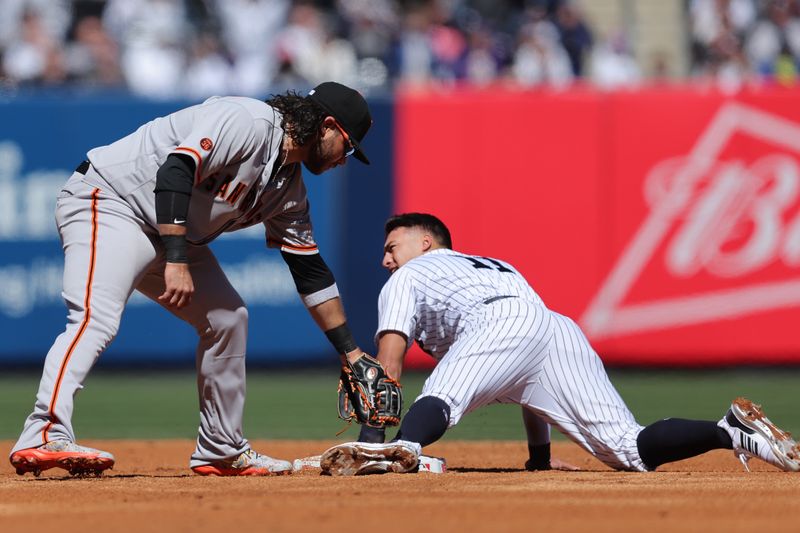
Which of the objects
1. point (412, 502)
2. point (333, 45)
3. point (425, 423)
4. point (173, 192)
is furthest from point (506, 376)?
point (333, 45)

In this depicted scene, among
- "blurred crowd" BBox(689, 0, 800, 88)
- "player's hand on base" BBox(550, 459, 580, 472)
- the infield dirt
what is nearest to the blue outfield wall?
"blurred crowd" BBox(689, 0, 800, 88)

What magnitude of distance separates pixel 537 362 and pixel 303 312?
672 centimetres

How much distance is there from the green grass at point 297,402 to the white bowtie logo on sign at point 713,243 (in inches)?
23.4

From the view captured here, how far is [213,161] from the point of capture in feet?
16.4

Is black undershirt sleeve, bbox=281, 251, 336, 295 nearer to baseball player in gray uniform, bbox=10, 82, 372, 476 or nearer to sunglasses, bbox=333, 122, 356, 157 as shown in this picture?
baseball player in gray uniform, bbox=10, 82, 372, 476

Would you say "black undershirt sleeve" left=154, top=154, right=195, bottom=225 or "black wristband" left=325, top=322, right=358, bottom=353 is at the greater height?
"black undershirt sleeve" left=154, top=154, right=195, bottom=225

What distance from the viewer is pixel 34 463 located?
4.84 m

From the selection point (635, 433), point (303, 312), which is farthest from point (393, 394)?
point (303, 312)

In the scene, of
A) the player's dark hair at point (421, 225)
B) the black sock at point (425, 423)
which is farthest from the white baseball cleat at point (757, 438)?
the player's dark hair at point (421, 225)

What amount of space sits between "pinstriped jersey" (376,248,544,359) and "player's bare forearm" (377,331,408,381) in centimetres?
3

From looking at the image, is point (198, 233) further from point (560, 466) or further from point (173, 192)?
point (560, 466)

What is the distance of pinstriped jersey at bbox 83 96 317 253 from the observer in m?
5.02

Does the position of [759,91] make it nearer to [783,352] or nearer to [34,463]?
[783,352]

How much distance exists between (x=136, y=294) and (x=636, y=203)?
4.59 meters
